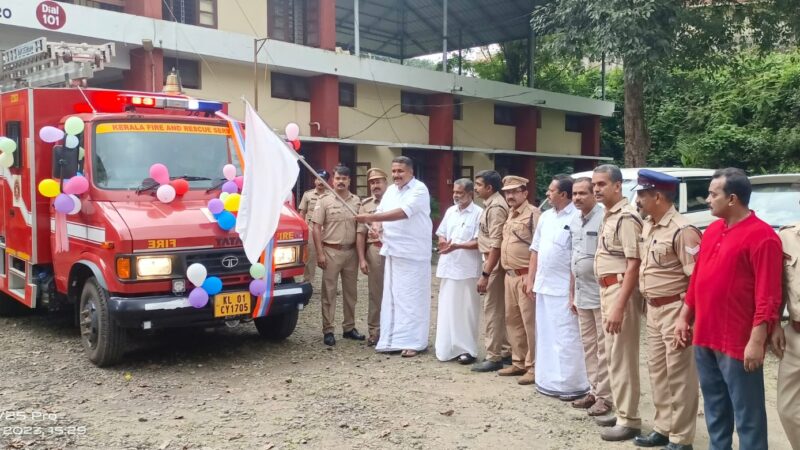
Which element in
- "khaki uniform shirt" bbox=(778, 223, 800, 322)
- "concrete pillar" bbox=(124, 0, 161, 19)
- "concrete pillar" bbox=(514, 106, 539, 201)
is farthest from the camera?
"concrete pillar" bbox=(514, 106, 539, 201)

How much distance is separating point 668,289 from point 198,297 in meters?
3.58

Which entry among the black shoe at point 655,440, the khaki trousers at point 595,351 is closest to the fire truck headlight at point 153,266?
the khaki trousers at point 595,351

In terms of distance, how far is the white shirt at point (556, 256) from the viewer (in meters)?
5.14

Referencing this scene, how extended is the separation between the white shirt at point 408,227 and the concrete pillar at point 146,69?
7.94 meters

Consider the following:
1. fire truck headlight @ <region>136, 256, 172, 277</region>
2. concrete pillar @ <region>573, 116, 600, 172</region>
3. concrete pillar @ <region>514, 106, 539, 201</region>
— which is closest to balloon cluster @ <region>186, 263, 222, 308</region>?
fire truck headlight @ <region>136, 256, 172, 277</region>

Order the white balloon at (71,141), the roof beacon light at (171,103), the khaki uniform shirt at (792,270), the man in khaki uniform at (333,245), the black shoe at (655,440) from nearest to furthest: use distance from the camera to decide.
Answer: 1. the khaki uniform shirt at (792,270)
2. the black shoe at (655,440)
3. the white balloon at (71,141)
4. the roof beacon light at (171,103)
5. the man in khaki uniform at (333,245)

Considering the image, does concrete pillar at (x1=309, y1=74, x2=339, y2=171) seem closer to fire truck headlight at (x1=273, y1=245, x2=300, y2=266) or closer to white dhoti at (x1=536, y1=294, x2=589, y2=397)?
fire truck headlight at (x1=273, y1=245, x2=300, y2=266)

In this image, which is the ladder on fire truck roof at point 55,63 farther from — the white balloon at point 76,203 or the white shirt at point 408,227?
the white shirt at point 408,227

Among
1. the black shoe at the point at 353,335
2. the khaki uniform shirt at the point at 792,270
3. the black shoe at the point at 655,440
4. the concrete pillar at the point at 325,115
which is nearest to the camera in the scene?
the khaki uniform shirt at the point at 792,270

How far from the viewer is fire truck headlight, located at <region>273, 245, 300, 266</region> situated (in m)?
6.09

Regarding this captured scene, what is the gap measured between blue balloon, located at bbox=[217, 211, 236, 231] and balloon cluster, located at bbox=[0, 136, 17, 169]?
2465 millimetres

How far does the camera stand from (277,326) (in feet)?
22.5

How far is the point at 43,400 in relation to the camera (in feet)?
16.6

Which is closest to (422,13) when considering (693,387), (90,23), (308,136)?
(308,136)
